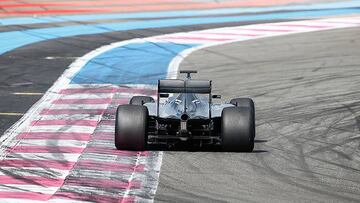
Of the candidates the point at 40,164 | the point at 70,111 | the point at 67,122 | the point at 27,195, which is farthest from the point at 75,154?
the point at 70,111

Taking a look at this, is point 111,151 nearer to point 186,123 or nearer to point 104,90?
point 186,123

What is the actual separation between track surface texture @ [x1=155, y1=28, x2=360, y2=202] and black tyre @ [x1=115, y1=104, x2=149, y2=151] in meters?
0.58

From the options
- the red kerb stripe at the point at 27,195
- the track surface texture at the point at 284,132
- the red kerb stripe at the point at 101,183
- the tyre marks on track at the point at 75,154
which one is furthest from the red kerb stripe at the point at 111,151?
the red kerb stripe at the point at 27,195

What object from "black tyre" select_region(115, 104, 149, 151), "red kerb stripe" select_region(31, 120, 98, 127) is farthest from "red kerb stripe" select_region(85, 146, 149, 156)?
"red kerb stripe" select_region(31, 120, 98, 127)

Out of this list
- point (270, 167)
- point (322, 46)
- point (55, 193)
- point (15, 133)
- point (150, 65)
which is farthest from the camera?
point (322, 46)

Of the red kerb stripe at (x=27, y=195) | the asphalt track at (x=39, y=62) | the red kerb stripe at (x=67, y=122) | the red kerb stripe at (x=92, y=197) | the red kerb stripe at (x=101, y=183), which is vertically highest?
the red kerb stripe at (x=92, y=197)

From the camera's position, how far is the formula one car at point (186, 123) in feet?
51.9

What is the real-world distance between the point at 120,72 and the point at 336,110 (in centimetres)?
874

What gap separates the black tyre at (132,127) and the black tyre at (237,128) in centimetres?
140

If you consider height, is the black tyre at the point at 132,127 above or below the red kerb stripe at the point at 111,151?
above

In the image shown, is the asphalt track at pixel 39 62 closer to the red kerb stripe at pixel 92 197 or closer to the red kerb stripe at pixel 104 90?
the red kerb stripe at pixel 104 90

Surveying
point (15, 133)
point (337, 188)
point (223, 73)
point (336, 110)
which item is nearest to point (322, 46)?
point (223, 73)

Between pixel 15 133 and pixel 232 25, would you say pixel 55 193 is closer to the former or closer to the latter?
pixel 15 133

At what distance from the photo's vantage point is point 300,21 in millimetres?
39344
